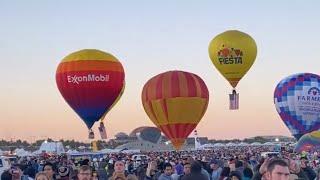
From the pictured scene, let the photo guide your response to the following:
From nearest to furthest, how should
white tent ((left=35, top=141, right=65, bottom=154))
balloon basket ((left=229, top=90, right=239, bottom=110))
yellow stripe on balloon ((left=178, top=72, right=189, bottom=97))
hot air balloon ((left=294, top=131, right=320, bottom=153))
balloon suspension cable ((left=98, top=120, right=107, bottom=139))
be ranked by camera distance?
yellow stripe on balloon ((left=178, top=72, right=189, bottom=97)) < hot air balloon ((left=294, top=131, right=320, bottom=153)) < balloon suspension cable ((left=98, top=120, right=107, bottom=139)) < balloon basket ((left=229, top=90, right=239, bottom=110)) < white tent ((left=35, top=141, right=65, bottom=154))

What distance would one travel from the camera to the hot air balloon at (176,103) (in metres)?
23.3

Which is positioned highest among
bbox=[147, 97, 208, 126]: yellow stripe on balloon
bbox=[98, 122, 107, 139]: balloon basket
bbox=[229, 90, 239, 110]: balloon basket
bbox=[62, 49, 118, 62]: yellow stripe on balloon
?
bbox=[62, 49, 118, 62]: yellow stripe on balloon

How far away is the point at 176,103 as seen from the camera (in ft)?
76.4

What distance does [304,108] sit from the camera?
31891 millimetres

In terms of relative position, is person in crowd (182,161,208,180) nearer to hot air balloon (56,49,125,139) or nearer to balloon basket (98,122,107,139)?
hot air balloon (56,49,125,139)

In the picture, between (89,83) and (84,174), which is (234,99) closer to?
(89,83)

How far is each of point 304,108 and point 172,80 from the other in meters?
11.2

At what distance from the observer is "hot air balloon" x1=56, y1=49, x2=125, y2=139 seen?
2592cm

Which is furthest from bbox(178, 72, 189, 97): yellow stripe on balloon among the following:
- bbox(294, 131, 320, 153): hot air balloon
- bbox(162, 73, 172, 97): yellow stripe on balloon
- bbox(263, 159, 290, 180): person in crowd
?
bbox(263, 159, 290, 180): person in crowd

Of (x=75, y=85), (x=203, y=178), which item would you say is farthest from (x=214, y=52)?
(x=203, y=178)

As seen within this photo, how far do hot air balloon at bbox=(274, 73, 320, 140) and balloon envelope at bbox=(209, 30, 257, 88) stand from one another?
4254 millimetres

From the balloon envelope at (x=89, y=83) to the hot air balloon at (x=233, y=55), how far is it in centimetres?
537

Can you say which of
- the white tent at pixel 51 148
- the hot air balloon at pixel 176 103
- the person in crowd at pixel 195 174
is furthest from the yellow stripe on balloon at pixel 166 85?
the white tent at pixel 51 148

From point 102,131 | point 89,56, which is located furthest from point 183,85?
point 102,131
